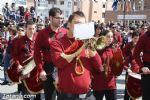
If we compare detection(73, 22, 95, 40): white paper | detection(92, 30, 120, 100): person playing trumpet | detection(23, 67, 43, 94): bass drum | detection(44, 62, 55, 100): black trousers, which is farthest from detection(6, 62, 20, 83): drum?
detection(73, 22, 95, 40): white paper

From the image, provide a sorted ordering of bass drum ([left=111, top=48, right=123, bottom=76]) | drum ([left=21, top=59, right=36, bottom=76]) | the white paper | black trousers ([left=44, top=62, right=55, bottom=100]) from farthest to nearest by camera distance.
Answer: drum ([left=21, top=59, right=36, bottom=76]) < bass drum ([left=111, top=48, right=123, bottom=76]) < black trousers ([left=44, top=62, right=55, bottom=100]) < the white paper

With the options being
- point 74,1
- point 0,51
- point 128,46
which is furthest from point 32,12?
point 74,1

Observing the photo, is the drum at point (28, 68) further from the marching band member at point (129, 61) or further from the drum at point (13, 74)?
the drum at point (13, 74)

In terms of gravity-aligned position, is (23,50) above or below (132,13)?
above

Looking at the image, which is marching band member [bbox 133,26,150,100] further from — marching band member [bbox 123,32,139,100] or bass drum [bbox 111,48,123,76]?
marching band member [bbox 123,32,139,100]

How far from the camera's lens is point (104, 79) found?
7.23m

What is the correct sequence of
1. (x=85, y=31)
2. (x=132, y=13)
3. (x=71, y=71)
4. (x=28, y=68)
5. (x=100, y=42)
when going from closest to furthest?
1. (x=85, y=31)
2. (x=71, y=71)
3. (x=100, y=42)
4. (x=28, y=68)
5. (x=132, y=13)

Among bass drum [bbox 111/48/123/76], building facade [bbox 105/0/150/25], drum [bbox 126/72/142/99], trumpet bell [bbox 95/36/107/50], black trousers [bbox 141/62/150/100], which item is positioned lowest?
building facade [bbox 105/0/150/25]

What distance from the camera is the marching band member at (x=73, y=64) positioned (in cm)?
499

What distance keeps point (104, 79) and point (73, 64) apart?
7.34 ft

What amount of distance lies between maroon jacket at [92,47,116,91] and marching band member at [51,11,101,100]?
206cm

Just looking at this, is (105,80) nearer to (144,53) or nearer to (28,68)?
(144,53)

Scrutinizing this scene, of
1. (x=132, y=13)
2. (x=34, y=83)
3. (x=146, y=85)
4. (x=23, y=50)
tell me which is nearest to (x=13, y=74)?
(x=23, y=50)

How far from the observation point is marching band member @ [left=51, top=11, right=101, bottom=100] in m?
4.99
